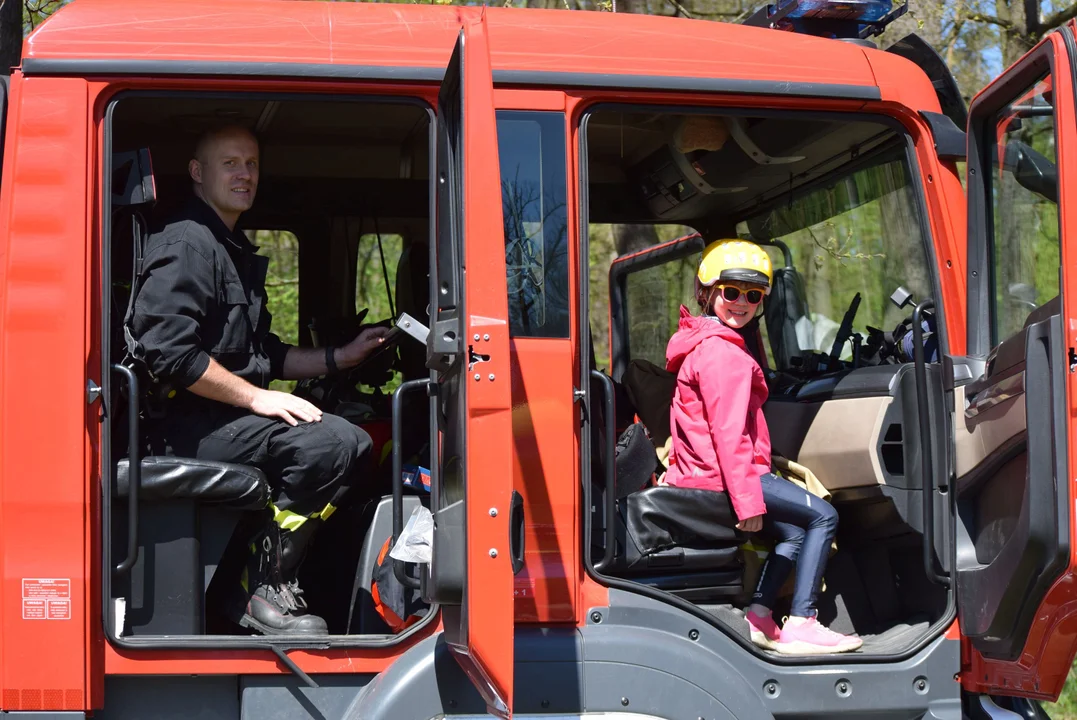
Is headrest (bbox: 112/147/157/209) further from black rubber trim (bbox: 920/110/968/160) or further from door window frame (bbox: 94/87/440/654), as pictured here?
black rubber trim (bbox: 920/110/968/160)

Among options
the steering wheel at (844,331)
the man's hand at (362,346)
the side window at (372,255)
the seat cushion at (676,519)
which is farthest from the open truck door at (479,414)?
the side window at (372,255)

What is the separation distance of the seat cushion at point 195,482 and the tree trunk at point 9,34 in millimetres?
1839

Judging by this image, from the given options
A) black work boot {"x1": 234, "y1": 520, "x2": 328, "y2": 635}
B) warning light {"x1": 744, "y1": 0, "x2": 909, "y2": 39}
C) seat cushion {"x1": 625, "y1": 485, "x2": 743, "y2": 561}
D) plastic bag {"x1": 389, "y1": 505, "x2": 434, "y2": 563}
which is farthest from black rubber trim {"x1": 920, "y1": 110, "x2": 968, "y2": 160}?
black work boot {"x1": 234, "y1": 520, "x2": 328, "y2": 635}

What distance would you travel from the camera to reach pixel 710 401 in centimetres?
325

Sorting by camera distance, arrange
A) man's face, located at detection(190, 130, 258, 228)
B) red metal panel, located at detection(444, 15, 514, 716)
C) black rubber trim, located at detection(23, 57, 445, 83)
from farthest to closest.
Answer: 1. man's face, located at detection(190, 130, 258, 228)
2. black rubber trim, located at detection(23, 57, 445, 83)
3. red metal panel, located at detection(444, 15, 514, 716)

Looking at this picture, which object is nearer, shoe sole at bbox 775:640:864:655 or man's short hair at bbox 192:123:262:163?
shoe sole at bbox 775:640:864:655

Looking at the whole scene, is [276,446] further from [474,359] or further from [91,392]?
[474,359]

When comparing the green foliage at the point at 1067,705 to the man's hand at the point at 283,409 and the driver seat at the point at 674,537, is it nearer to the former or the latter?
the driver seat at the point at 674,537

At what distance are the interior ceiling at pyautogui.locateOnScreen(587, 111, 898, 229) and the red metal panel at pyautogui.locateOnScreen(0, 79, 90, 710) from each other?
1462 millimetres

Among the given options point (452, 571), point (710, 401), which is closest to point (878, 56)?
point (710, 401)

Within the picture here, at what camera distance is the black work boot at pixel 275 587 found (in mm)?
3125

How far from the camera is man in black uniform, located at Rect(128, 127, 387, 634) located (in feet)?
9.89

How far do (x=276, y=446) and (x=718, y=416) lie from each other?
1.19 meters

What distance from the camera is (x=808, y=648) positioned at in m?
3.17
